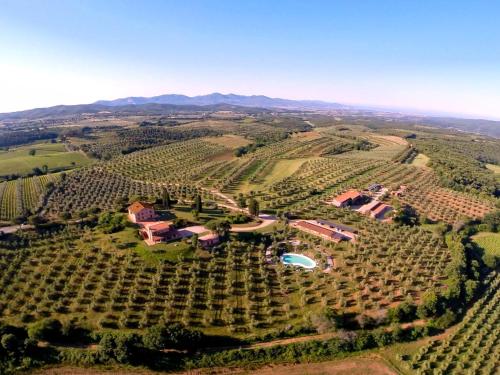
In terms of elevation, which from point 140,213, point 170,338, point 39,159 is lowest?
point 170,338

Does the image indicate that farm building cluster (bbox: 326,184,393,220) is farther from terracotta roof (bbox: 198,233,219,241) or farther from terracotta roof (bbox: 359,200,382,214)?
terracotta roof (bbox: 198,233,219,241)

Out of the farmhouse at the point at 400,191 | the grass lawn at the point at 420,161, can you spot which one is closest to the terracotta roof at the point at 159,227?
the farmhouse at the point at 400,191

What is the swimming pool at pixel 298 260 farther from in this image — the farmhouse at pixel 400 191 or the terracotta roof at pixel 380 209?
the farmhouse at pixel 400 191

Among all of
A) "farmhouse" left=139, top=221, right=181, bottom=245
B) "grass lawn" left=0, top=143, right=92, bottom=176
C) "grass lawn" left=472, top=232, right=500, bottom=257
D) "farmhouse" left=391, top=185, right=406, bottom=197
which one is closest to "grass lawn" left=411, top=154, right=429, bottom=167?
"farmhouse" left=391, top=185, right=406, bottom=197

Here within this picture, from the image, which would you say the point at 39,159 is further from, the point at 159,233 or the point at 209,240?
the point at 209,240

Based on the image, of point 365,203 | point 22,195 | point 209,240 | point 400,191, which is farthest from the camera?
point 400,191

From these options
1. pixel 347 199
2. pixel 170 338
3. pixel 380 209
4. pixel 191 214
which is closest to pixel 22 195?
pixel 191 214

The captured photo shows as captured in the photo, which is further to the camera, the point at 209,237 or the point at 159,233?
the point at 209,237
